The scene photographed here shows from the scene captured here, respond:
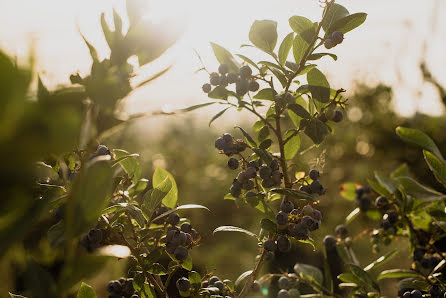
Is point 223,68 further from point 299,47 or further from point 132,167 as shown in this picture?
point 132,167

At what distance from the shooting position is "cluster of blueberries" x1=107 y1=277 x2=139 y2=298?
0.72 m

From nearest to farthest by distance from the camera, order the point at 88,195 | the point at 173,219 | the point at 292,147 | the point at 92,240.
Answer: the point at 88,195
the point at 92,240
the point at 173,219
the point at 292,147

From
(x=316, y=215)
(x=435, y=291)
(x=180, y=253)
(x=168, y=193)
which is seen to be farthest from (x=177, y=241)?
(x=435, y=291)

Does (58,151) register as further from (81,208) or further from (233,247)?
(233,247)

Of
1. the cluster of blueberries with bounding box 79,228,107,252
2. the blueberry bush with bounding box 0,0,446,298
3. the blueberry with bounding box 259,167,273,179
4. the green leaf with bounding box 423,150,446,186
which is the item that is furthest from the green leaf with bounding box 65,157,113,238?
the green leaf with bounding box 423,150,446,186

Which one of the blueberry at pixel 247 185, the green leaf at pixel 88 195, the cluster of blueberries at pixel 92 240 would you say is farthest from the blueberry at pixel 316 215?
the green leaf at pixel 88 195

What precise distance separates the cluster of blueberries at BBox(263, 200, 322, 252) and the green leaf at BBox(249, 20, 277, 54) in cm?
26

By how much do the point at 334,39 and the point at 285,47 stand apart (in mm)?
91

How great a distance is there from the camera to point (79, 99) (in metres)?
0.27

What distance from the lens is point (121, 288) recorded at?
0.73m

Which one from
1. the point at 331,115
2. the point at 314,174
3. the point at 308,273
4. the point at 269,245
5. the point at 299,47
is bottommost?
the point at 308,273

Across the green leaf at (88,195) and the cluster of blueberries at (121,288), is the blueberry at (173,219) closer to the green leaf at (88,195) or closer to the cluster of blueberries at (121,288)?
the cluster of blueberries at (121,288)

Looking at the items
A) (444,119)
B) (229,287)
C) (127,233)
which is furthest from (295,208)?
(444,119)

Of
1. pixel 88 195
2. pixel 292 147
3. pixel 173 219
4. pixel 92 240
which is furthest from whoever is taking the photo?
pixel 292 147
